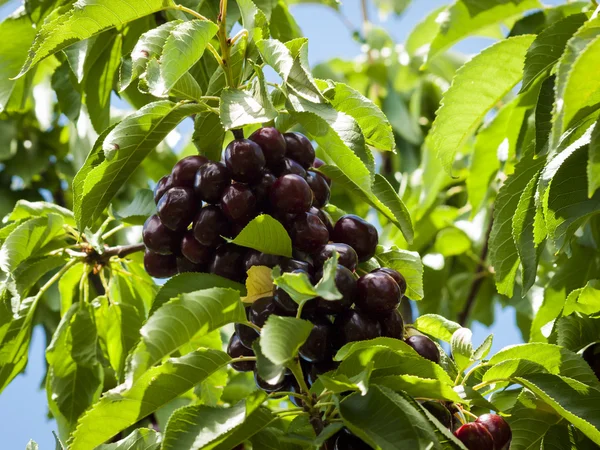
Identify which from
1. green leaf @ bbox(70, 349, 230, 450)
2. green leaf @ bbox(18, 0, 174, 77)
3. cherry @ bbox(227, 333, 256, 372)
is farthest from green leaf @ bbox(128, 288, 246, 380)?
green leaf @ bbox(18, 0, 174, 77)

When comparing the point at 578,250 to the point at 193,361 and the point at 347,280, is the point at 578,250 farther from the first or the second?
the point at 193,361

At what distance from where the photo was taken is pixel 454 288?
2.76 meters

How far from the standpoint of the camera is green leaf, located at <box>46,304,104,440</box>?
1.62m

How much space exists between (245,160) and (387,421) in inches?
16.5

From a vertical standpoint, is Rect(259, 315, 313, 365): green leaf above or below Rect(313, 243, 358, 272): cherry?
above

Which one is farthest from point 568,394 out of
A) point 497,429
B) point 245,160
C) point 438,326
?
point 245,160

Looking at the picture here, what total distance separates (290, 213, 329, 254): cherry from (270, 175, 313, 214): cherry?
0.05 feet

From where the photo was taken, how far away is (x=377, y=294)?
3.53ft

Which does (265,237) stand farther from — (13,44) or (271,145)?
(13,44)

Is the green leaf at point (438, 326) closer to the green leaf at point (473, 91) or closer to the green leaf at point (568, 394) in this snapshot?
the green leaf at point (568, 394)

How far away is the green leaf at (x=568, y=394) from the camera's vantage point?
107 cm

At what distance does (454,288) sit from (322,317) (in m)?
1.74

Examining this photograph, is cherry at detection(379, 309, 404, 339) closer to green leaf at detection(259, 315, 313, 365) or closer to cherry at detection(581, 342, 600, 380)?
green leaf at detection(259, 315, 313, 365)

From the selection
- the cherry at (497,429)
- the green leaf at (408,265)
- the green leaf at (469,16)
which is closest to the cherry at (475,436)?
the cherry at (497,429)
